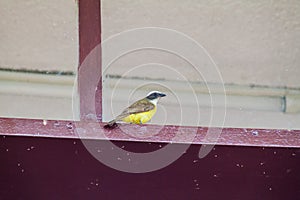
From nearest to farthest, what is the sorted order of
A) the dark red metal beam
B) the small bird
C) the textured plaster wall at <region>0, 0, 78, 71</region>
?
the dark red metal beam, the small bird, the textured plaster wall at <region>0, 0, 78, 71</region>

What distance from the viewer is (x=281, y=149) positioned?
1.75 m

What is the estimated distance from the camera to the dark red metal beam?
1728 millimetres

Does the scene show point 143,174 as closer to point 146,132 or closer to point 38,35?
point 146,132

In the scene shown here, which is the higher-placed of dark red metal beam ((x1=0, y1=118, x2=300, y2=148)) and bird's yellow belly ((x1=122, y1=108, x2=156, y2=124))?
dark red metal beam ((x1=0, y1=118, x2=300, y2=148))

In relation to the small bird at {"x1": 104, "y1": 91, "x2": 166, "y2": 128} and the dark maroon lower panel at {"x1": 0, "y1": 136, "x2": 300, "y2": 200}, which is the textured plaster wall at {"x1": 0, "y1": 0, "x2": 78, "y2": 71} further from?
the dark maroon lower panel at {"x1": 0, "y1": 136, "x2": 300, "y2": 200}

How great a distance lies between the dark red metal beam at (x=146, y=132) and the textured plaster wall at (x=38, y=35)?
1.85 m

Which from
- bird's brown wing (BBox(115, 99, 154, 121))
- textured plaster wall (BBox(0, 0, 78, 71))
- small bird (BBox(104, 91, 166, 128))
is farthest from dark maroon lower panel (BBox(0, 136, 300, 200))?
textured plaster wall (BBox(0, 0, 78, 71))

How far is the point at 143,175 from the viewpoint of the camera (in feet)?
5.90

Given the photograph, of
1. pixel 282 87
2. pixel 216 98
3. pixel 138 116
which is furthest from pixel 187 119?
pixel 138 116

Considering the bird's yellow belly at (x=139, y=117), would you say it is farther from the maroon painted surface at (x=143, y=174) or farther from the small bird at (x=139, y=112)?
the maroon painted surface at (x=143, y=174)

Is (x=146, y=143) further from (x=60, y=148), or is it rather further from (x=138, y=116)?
(x=138, y=116)

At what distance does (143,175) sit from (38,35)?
6.57 ft

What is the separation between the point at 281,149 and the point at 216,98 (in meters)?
2.06

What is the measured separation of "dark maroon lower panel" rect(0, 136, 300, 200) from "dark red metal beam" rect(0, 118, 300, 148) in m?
0.01
